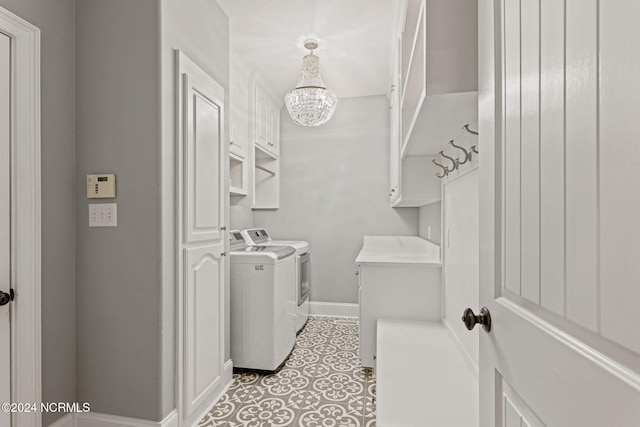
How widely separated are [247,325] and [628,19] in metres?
2.51

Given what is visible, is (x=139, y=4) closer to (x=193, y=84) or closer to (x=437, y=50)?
(x=193, y=84)

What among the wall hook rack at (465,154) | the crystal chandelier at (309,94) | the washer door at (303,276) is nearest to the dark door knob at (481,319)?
the wall hook rack at (465,154)

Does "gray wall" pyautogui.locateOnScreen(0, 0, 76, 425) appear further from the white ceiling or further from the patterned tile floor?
the white ceiling

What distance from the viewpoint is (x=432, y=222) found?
9.32ft

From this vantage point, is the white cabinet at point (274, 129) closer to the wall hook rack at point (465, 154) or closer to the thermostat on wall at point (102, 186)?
the thermostat on wall at point (102, 186)

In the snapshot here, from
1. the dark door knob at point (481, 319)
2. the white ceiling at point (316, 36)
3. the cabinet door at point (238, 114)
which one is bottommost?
the dark door knob at point (481, 319)

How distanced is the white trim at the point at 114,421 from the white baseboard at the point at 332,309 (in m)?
2.37

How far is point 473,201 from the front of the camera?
1542mm

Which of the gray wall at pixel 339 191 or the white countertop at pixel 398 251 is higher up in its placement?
the gray wall at pixel 339 191

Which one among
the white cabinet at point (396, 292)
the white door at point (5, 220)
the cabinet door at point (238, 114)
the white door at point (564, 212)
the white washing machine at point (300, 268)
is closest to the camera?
the white door at point (564, 212)

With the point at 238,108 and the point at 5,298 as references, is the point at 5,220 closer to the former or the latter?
→ the point at 5,298

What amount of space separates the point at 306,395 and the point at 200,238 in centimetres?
121

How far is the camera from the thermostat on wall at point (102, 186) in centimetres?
168

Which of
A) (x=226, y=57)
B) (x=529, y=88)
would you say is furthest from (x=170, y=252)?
(x=529, y=88)
